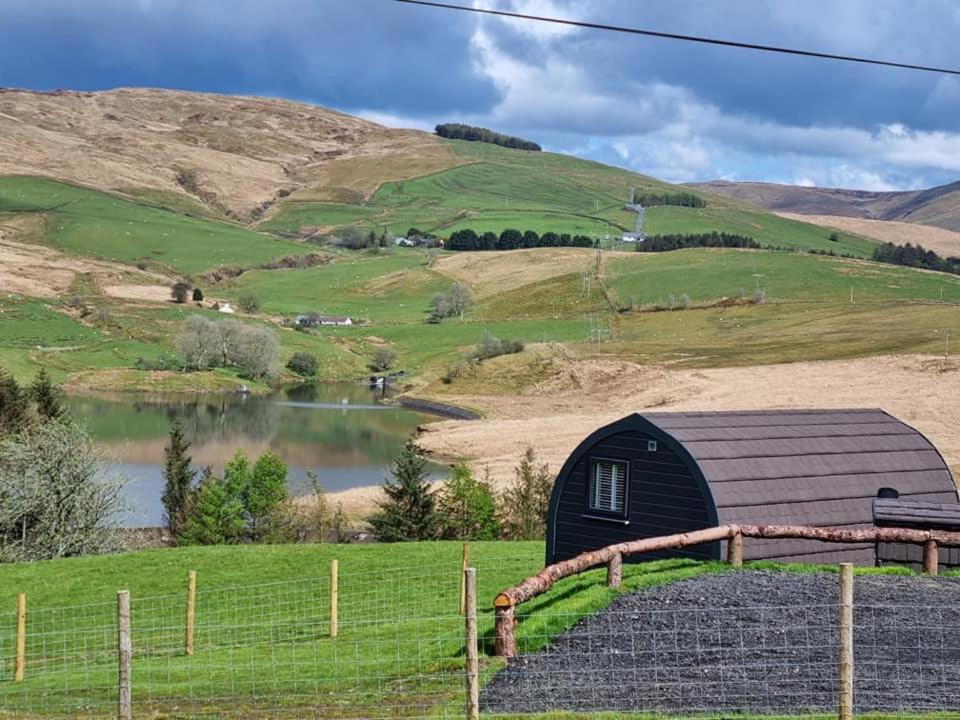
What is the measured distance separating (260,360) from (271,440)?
4832 cm

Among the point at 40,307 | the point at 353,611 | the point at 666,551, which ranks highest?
the point at 40,307

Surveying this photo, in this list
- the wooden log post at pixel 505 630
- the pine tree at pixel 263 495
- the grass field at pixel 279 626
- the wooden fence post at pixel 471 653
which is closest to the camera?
the wooden fence post at pixel 471 653

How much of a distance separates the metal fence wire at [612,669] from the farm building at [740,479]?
14.4 feet

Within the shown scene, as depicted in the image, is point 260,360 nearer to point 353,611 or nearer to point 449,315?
point 449,315

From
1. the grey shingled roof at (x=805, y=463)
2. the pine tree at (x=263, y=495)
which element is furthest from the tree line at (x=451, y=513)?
the grey shingled roof at (x=805, y=463)

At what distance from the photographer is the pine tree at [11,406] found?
50094mm

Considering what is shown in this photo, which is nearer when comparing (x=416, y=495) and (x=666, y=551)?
(x=666, y=551)

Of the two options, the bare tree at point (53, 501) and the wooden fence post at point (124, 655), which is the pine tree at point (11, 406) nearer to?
the bare tree at point (53, 501)

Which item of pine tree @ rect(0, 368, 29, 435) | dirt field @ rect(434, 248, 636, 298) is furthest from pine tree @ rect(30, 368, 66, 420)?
dirt field @ rect(434, 248, 636, 298)

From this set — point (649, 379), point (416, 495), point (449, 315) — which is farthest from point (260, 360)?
point (416, 495)

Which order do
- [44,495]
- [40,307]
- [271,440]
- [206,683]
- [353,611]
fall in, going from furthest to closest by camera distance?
[40,307], [271,440], [44,495], [353,611], [206,683]

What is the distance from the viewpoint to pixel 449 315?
16425 cm

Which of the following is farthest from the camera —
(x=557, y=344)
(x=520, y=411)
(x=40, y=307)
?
(x=40, y=307)

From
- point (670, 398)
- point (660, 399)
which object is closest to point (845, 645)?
point (670, 398)
